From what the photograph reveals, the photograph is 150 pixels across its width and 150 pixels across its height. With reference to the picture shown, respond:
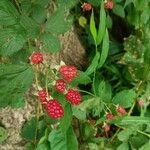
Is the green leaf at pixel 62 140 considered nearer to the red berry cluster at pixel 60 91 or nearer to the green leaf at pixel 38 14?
the red berry cluster at pixel 60 91

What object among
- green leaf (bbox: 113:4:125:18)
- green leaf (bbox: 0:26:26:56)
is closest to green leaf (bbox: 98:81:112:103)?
green leaf (bbox: 0:26:26:56)

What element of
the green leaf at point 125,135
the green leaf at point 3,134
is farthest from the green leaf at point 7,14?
the green leaf at point 125,135

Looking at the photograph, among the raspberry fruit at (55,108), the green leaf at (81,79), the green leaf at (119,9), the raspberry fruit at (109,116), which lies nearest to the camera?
the raspberry fruit at (55,108)

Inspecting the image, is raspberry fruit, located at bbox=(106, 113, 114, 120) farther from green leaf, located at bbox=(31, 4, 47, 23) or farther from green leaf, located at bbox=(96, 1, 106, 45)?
green leaf, located at bbox=(31, 4, 47, 23)

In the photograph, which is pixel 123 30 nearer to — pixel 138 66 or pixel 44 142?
pixel 138 66

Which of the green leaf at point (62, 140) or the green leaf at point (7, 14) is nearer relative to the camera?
the green leaf at point (7, 14)
